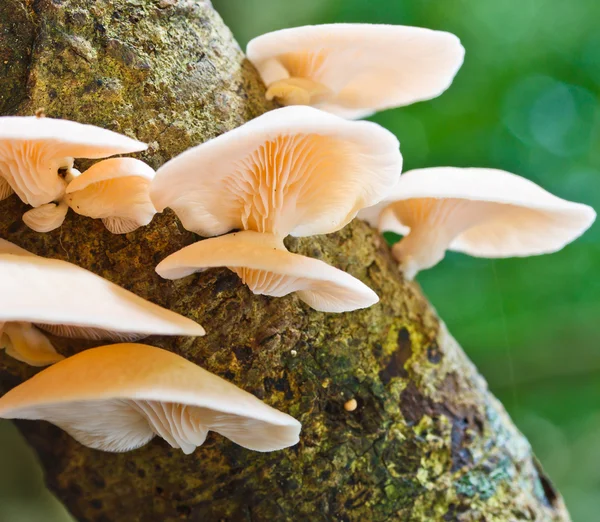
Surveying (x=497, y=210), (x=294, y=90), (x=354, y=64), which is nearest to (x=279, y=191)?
(x=294, y=90)

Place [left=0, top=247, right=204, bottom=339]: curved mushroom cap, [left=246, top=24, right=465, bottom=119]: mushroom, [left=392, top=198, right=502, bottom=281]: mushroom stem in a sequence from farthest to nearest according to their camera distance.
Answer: [left=392, top=198, right=502, bottom=281]: mushroom stem, [left=246, top=24, right=465, bottom=119]: mushroom, [left=0, top=247, right=204, bottom=339]: curved mushroom cap

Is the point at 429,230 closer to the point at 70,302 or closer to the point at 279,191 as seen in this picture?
the point at 279,191

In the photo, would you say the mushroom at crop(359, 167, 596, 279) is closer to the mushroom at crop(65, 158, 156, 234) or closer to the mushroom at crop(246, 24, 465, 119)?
the mushroom at crop(246, 24, 465, 119)

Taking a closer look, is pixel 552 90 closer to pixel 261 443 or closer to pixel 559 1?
pixel 559 1

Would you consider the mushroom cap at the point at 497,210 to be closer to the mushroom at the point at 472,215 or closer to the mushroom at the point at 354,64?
the mushroom at the point at 472,215

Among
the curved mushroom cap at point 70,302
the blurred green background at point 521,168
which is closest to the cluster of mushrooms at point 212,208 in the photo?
the curved mushroom cap at point 70,302

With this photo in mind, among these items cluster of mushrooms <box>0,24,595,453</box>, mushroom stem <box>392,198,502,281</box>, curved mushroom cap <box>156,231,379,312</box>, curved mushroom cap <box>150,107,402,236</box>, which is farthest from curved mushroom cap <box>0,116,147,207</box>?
mushroom stem <box>392,198,502,281</box>

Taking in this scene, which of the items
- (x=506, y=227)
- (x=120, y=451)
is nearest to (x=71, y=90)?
(x=120, y=451)
